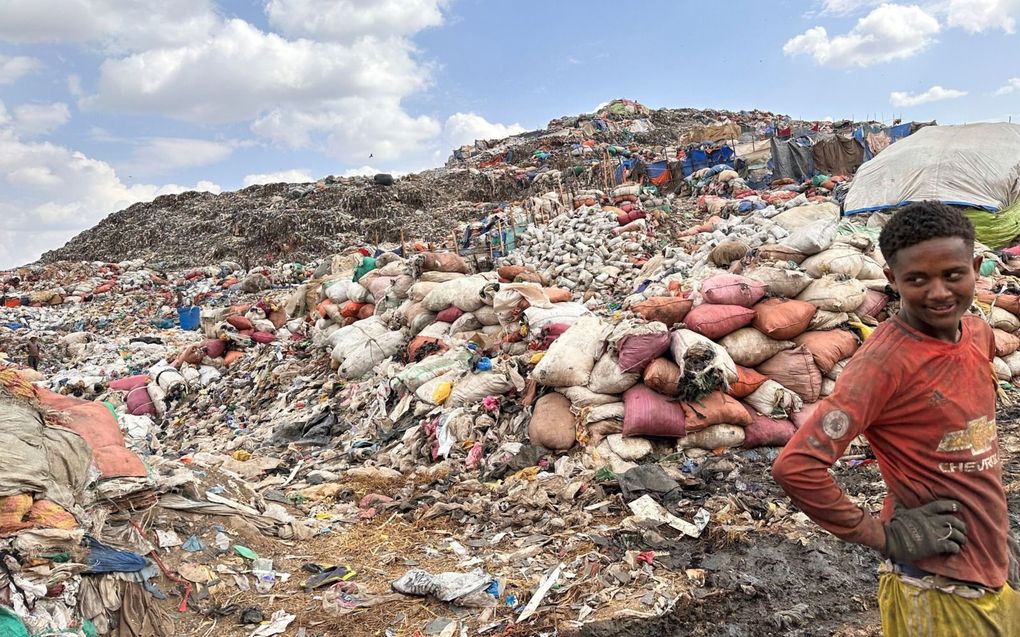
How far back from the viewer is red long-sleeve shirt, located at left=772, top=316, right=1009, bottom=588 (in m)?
1.17

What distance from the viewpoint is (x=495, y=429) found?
15.8 ft

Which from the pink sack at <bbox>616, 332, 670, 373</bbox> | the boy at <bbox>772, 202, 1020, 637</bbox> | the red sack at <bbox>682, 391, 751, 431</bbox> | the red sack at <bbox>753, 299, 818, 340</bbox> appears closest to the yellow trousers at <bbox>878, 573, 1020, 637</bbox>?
the boy at <bbox>772, 202, 1020, 637</bbox>

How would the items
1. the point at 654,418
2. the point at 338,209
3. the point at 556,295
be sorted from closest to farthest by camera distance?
the point at 654,418, the point at 556,295, the point at 338,209

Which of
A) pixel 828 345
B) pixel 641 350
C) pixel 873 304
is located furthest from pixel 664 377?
pixel 873 304

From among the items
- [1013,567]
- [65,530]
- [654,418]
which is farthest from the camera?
[654,418]

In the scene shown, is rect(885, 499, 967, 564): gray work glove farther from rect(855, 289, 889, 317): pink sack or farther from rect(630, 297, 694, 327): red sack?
rect(855, 289, 889, 317): pink sack

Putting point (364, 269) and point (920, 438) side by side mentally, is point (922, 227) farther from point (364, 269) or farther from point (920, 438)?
point (364, 269)

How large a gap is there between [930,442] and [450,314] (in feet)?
18.5

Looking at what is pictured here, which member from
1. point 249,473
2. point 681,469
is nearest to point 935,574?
point 681,469

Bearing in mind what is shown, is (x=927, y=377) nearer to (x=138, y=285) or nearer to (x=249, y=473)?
(x=249, y=473)

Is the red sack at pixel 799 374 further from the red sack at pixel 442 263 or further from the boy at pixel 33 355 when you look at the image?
the boy at pixel 33 355

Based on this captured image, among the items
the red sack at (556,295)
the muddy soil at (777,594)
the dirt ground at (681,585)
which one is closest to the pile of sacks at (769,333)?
the dirt ground at (681,585)

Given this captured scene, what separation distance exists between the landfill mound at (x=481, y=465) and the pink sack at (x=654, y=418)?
0.02 m

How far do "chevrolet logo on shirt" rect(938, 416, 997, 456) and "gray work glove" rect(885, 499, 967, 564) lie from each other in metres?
0.11
